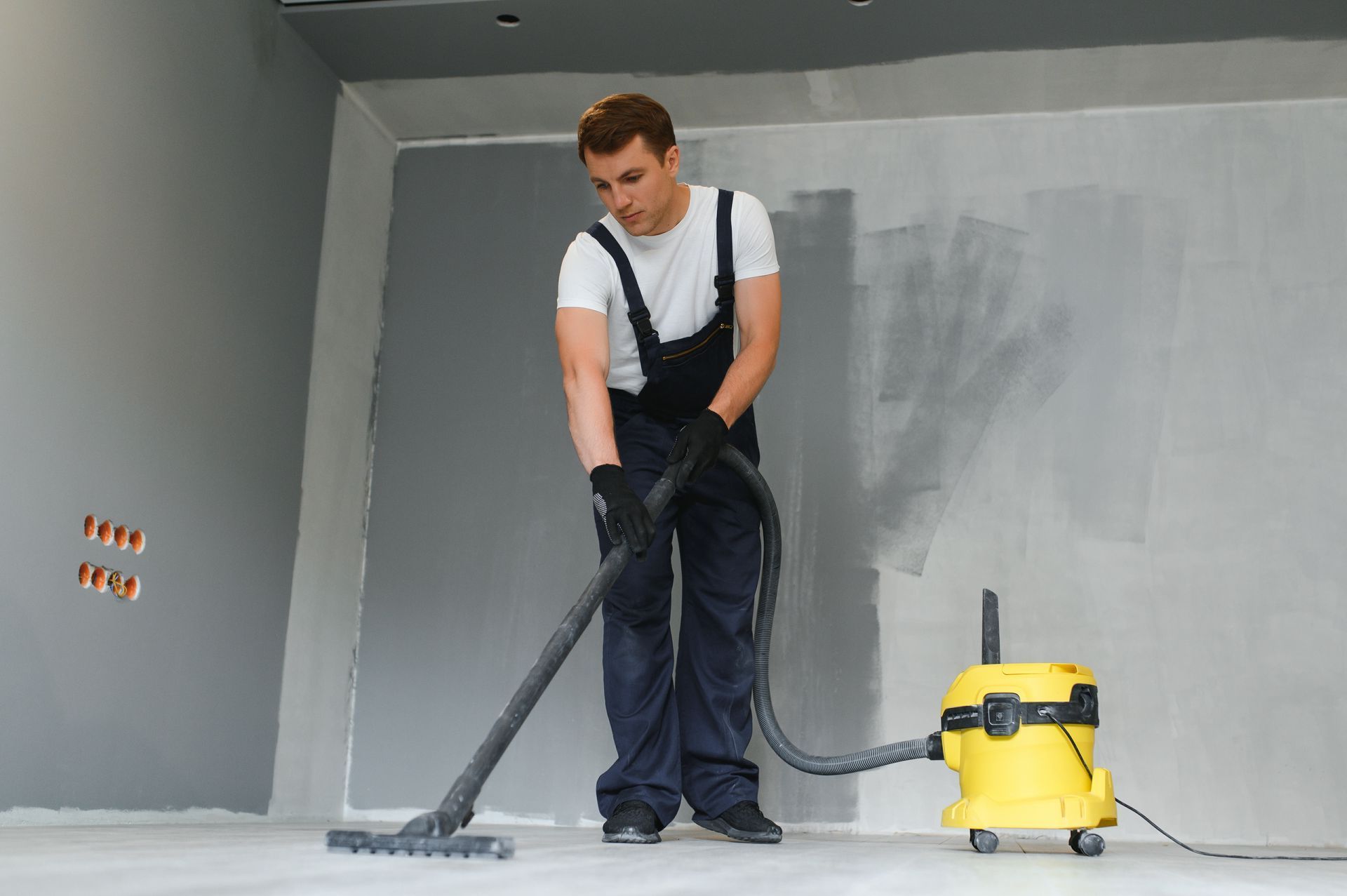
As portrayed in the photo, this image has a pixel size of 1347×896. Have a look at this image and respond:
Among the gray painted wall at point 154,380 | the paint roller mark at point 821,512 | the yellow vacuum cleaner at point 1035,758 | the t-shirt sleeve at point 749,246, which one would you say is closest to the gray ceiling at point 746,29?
the gray painted wall at point 154,380

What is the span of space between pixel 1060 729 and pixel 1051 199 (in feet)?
6.11

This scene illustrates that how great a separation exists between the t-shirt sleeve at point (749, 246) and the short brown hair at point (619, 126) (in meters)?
0.20

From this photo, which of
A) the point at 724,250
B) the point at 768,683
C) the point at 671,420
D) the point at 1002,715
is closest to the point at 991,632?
the point at 1002,715

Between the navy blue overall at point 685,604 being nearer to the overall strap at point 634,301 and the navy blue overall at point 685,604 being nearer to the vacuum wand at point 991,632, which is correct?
the overall strap at point 634,301

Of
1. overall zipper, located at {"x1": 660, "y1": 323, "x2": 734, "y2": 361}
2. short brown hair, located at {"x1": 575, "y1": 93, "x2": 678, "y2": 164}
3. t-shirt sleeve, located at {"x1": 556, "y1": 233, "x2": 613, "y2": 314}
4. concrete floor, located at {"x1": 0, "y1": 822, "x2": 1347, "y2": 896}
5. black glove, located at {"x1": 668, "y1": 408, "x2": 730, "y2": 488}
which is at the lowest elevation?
concrete floor, located at {"x1": 0, "y1": 822, "x2": 1347, "y2": 896}

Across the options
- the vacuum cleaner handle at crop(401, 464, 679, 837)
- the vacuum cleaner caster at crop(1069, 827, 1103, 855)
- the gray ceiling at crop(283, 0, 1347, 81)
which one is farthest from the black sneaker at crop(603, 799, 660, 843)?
the gray ceiling at crop(283, 0, 1347, 81)

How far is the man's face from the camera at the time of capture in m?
1.96

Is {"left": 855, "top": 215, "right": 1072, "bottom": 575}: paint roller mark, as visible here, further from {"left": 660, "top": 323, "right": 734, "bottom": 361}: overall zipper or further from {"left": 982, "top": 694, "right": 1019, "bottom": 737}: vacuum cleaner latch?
{"left": 982, "top": 694, "right": 1019, "bottom": 737}: vacuum cleaner latch

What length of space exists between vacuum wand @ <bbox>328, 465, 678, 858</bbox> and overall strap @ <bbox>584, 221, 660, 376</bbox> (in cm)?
47

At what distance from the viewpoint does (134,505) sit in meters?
2.31

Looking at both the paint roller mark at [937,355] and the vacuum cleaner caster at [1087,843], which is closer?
the vacuum cleaner caster at [1087,843]

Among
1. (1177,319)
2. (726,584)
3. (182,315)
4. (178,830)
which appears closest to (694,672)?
(726,584)

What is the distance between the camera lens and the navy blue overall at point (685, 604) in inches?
79.9

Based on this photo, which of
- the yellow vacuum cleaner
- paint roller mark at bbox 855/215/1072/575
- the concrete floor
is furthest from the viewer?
paint roller mark at bbox 855/215/1072/575
